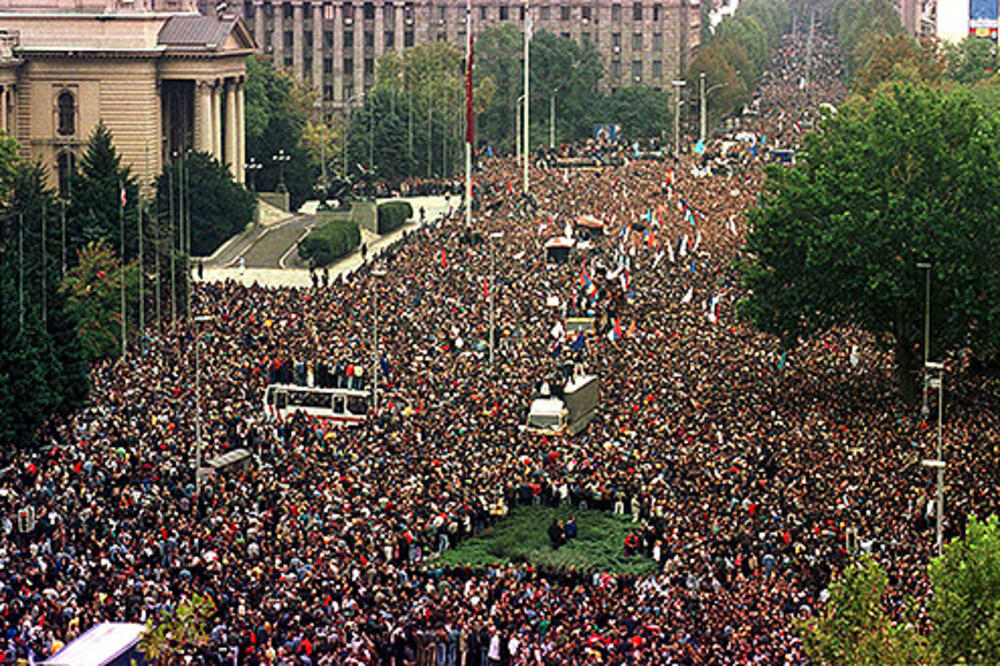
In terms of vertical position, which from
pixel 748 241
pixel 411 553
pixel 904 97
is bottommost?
pixel 411 553

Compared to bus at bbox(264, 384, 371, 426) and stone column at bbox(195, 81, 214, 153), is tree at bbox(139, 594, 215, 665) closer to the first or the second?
bus at bbox(264, 384, 371, 426)

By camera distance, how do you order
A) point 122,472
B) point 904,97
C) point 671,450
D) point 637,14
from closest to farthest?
point 122,472 < point 671,450 < point 904,97 < point 637,14

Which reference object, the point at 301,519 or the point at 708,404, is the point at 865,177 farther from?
the point at 301,519

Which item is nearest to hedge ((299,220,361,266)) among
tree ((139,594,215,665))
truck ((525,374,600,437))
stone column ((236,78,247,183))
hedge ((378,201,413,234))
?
hedge ((378,201,413,234))

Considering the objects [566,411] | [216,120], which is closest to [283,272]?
[216,120]

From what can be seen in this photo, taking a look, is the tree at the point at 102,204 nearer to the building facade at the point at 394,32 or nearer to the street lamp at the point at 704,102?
the street lamp at the point at 704,102

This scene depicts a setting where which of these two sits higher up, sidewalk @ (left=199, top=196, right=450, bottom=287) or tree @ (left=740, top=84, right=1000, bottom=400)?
tree @ (left=740, top=84, right=1000, bottom=400)

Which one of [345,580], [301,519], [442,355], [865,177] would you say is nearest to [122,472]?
[301,519]
